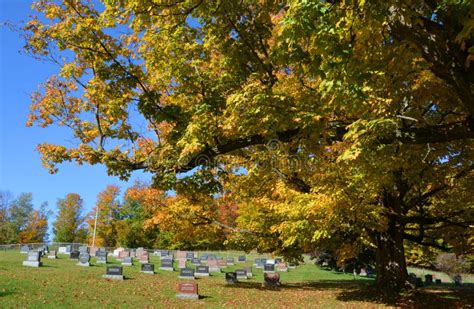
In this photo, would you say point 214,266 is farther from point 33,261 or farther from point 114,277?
point 33,261

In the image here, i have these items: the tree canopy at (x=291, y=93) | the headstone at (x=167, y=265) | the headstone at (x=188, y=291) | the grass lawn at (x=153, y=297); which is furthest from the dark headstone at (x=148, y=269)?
the tree canopy at (x=291, y=93)

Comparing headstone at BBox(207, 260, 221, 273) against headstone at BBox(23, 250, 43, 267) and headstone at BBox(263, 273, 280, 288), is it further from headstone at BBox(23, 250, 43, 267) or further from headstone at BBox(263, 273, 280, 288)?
headstone at BBox(23, 250, 43, 267)

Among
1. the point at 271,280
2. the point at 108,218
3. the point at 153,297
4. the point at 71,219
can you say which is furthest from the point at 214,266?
the point at 71,219

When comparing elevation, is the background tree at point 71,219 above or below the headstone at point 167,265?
above

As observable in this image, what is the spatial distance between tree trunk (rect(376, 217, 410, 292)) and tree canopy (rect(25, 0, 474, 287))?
1.77m

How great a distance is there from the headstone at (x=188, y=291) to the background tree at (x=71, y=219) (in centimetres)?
6508

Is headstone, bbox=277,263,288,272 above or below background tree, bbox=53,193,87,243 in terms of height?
below

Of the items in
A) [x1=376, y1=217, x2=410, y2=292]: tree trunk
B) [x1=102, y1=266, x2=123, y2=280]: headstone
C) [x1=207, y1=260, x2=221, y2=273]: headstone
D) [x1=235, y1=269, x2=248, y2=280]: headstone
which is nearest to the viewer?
[x1=376, y1=217, x2=410, y2=292]: tree trunk

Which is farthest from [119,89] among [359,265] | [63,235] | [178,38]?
[63,235]

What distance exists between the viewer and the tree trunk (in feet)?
51.1

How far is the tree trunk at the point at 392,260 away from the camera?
15.6m

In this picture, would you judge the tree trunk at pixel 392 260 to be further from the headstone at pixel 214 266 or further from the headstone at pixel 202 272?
the headstone at pixel 214 266

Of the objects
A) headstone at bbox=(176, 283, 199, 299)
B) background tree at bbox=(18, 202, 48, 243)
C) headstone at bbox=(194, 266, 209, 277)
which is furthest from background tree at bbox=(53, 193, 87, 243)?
headstone at bbox=(176, 283, 199, 299)

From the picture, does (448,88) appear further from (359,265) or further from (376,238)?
(359,265)
